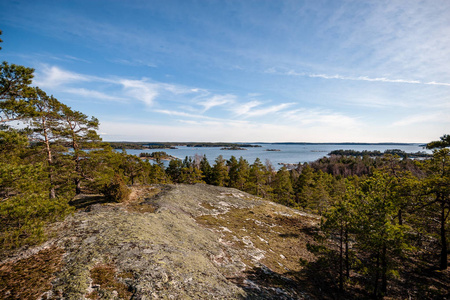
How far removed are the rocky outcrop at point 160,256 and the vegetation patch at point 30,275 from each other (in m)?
0.03

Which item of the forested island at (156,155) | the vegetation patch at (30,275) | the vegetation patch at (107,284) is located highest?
the vegetation patch at (30,275)

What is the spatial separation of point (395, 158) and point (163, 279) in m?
20.7

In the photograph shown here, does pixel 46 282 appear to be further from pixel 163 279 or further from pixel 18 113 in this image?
pixel 18 113

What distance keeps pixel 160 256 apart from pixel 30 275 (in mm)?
3502

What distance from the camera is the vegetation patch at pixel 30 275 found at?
454 cm

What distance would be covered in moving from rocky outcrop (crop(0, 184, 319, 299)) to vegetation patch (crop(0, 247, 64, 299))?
34mm

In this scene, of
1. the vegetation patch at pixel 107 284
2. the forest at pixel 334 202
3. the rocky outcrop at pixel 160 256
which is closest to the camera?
the vegetation patch at pixel 107 284

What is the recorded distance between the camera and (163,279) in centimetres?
564

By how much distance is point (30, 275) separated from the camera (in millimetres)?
5203

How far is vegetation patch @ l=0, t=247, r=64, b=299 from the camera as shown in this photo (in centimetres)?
454

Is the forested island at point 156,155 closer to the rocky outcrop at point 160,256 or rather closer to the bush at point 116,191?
the bush at point 116,191

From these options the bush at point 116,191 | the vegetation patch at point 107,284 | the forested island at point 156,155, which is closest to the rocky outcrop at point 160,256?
the vegetation patch at point 107,284

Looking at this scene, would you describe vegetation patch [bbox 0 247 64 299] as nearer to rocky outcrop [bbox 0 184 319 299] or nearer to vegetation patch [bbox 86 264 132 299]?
rocky outcrop [bbox 0 184 319 299]

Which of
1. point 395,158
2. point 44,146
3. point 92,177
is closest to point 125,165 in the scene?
point 92,177
